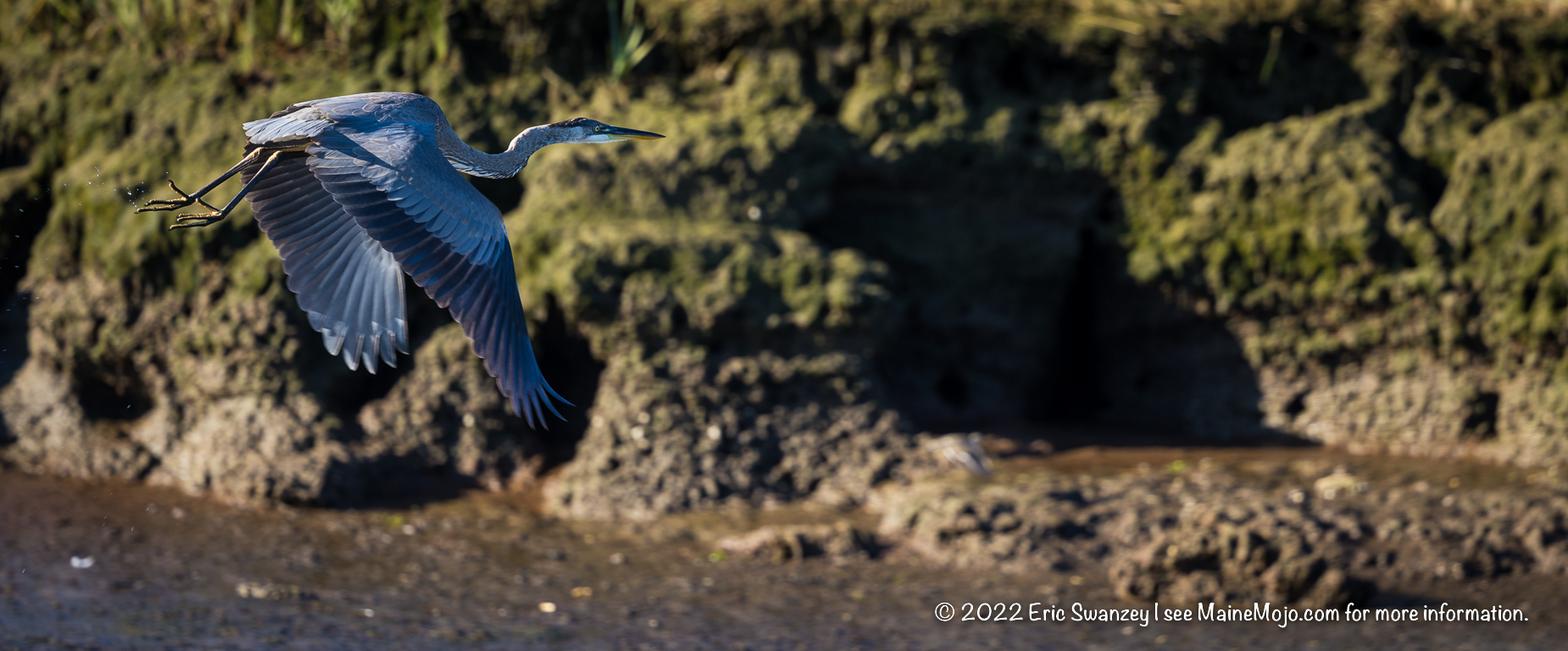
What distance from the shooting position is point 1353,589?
→ 5.19 m

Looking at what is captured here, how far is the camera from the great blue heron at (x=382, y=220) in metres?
3.44

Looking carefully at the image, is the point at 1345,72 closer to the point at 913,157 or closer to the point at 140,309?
the point at 913,157

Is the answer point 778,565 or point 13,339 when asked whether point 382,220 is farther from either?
point 13,339

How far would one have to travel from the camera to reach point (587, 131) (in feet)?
14.7

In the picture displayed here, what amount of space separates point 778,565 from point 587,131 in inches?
84.1

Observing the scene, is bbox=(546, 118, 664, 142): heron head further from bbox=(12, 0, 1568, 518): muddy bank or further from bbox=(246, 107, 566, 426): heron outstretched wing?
bbox=(12, 0, 1568, 518): muddy bank

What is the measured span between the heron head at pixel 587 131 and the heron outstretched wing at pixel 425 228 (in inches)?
28.4

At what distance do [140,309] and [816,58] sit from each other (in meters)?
3.66

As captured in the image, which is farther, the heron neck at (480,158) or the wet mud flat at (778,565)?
the wet mud flat at (778,565)

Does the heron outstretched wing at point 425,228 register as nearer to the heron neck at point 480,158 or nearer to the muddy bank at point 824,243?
the heron neck at point 480,158

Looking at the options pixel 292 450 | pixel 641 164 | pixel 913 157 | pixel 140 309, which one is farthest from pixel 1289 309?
pixel 140 309

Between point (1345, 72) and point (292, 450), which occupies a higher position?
point (1345, 72)

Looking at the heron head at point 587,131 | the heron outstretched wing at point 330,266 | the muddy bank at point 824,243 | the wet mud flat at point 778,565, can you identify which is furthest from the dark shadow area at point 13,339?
the heron head at point 587,131

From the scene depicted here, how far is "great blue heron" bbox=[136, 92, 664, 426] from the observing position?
3.44m
